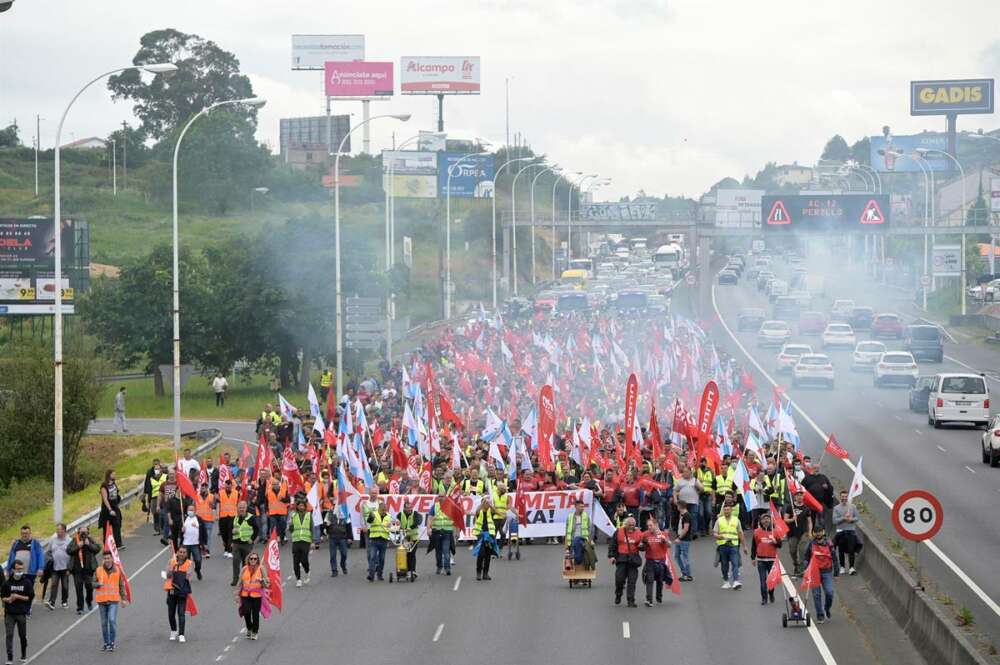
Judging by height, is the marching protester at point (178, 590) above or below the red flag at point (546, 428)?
below

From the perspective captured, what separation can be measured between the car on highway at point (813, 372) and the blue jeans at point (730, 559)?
34645mm

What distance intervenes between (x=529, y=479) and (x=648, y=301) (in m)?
58.4

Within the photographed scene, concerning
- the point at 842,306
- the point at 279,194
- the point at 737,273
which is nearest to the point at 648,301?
the point at 842,306

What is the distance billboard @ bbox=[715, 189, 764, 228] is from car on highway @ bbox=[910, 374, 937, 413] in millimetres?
37452

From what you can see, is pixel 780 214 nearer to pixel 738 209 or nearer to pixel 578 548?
pixel 738 209

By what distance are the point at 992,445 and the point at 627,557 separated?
1830cm

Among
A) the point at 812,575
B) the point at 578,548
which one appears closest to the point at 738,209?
the point at 578,548

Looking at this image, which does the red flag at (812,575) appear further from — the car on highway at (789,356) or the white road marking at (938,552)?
the car on highway at (789,356)

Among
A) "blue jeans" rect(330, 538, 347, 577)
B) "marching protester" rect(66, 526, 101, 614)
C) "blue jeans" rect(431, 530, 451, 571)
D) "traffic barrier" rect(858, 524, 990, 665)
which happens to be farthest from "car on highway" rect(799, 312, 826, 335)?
"marching protester" rect(66, 526, 101, 614)

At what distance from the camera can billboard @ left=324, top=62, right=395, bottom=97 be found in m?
119

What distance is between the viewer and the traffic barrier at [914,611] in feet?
61.3

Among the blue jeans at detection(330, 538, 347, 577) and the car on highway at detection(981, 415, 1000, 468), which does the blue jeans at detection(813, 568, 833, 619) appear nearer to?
the blue jeans at detection(330, 538, 347, 577)

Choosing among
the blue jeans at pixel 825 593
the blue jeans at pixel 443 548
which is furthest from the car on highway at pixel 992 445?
the blue jeans at pixel 825 593

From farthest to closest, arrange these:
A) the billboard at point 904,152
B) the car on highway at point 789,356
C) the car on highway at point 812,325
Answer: the billboard at point 904,152 → the car on highway at point 812,325 → the car on highway at point 789,356
